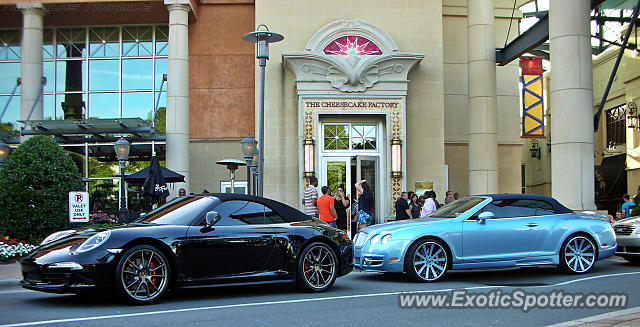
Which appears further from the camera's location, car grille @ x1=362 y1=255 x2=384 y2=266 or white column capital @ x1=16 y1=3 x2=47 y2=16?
white column capital @ x1=16 y1=3 x2=47 y2=16

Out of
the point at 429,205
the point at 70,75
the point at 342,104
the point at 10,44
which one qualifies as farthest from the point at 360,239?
the point at 10,44

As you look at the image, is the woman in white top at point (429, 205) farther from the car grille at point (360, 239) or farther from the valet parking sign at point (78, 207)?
the valet parking sign at point (78, 207)

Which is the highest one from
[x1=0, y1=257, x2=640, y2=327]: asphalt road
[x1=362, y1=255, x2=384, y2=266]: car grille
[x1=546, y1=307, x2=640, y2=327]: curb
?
[x1=362, y1=255, x2=384, y2=266]: car grille

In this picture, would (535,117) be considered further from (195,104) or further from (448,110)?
(195,104)

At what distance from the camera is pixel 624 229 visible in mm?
13297

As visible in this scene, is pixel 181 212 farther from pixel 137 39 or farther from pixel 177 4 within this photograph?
pixel 137 39

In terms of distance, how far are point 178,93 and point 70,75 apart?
567 cm

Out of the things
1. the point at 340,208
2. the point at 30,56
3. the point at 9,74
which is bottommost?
the point at 340,208

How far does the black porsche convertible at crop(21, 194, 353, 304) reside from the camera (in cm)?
805

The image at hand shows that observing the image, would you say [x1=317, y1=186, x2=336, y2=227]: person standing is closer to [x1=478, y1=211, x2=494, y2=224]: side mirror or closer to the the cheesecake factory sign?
[x1=478, y1=211, x2=494, y2=224]: side mirror

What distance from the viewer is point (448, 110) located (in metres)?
27.8

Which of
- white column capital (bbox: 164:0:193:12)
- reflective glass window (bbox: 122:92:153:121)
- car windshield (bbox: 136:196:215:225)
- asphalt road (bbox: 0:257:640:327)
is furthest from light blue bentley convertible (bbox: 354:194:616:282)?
reflective glass window (bbox: 122:92:153:121)

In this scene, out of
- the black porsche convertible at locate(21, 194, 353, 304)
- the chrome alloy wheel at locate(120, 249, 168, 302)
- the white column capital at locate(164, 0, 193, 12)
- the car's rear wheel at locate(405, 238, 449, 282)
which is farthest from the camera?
the white column capital at locate(164, 0, 193, 12)

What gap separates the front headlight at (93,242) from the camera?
8098 mm
